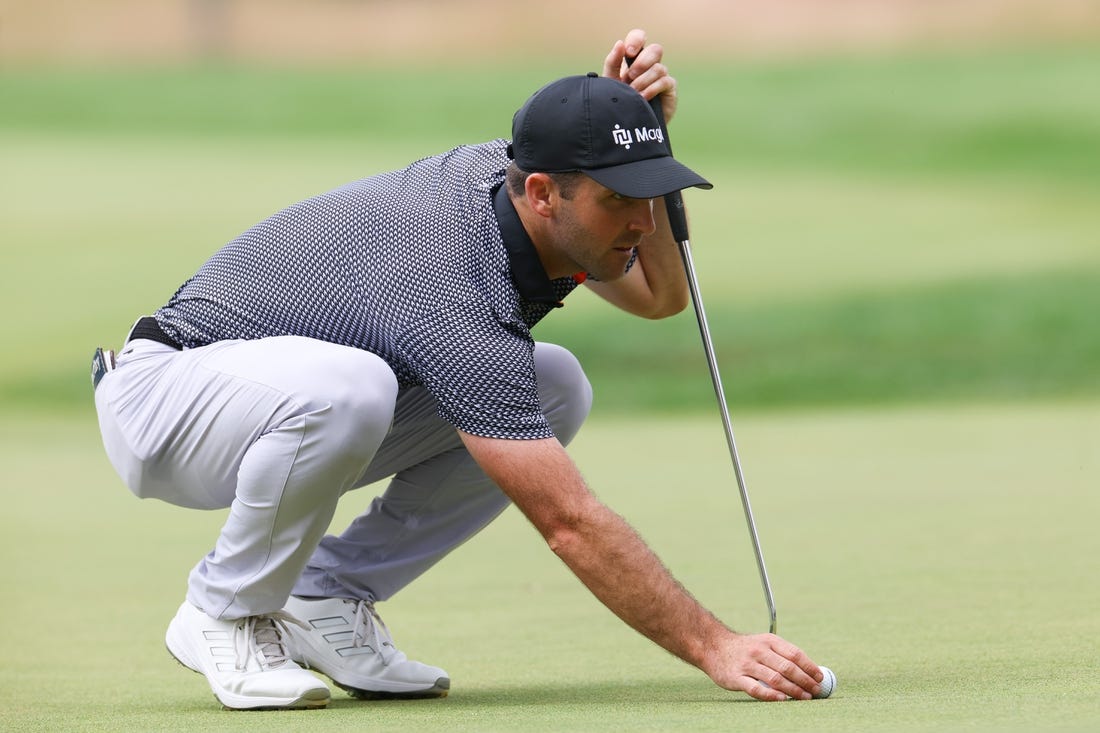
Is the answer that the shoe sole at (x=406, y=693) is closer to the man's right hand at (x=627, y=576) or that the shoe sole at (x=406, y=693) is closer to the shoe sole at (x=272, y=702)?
the shoe sole at (x=272, y=702)

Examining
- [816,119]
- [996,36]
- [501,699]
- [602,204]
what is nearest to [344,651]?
[501,699]

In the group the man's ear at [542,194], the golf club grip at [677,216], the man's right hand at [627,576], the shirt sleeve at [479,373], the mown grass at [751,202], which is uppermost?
the man's ear at [542,194]

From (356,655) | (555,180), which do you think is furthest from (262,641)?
(555,180)

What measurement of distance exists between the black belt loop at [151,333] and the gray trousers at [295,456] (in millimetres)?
17

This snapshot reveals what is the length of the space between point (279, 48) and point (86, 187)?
518 cm

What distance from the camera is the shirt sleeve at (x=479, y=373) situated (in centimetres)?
247

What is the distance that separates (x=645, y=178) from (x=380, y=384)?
508 mm

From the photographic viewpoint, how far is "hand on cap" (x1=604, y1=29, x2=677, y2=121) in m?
2.93

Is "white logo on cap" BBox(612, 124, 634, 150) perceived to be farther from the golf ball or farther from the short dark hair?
the golf ball

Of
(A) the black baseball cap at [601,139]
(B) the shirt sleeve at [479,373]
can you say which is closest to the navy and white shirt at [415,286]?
(B) the shirt sleeve at [479,373]

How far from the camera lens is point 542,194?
Result: 8.53 feet

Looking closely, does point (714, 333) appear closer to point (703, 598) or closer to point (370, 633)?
point (703, 598)

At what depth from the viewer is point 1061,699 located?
2305 millimetres

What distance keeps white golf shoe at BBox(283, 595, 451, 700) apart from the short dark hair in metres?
0.82
